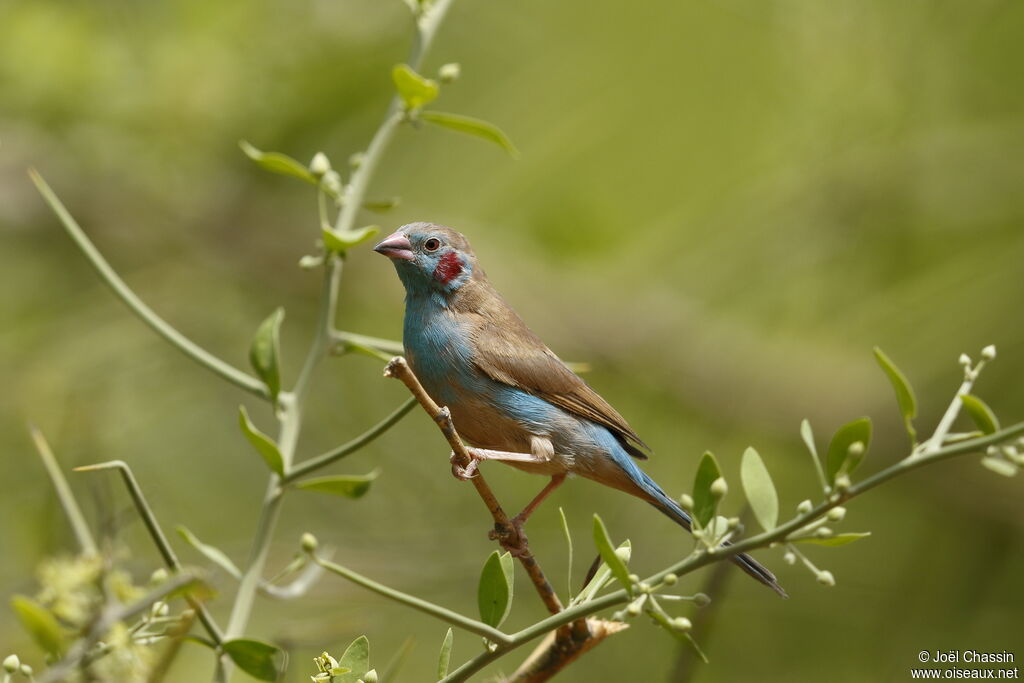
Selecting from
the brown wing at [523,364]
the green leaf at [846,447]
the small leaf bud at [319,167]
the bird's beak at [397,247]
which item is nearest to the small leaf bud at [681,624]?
the green leaf at [846,447]

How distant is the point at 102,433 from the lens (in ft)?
16.9

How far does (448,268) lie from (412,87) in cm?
146

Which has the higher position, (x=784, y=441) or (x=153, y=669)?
(x=153, y=669)

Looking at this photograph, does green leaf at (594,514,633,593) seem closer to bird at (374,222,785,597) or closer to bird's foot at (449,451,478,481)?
bird's foot at (449,451,478,481)

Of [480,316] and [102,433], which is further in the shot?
[102,433]

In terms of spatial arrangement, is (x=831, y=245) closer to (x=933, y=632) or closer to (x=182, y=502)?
(x=933, y=632)

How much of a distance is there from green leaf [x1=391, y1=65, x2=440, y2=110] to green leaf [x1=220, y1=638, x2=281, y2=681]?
1190 millimetres

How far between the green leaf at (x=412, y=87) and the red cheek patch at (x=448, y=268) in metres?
1.32

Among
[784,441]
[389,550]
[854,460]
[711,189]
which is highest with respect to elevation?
[854,460]

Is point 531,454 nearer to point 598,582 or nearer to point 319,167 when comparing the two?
point 319,167

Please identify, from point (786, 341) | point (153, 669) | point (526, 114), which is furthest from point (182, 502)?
point (153, 669)

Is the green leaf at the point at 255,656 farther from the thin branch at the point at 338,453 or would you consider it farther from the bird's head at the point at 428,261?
the bird's head at the point at 428,261

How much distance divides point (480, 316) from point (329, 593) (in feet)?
6.26

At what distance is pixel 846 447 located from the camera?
1.82 meters
